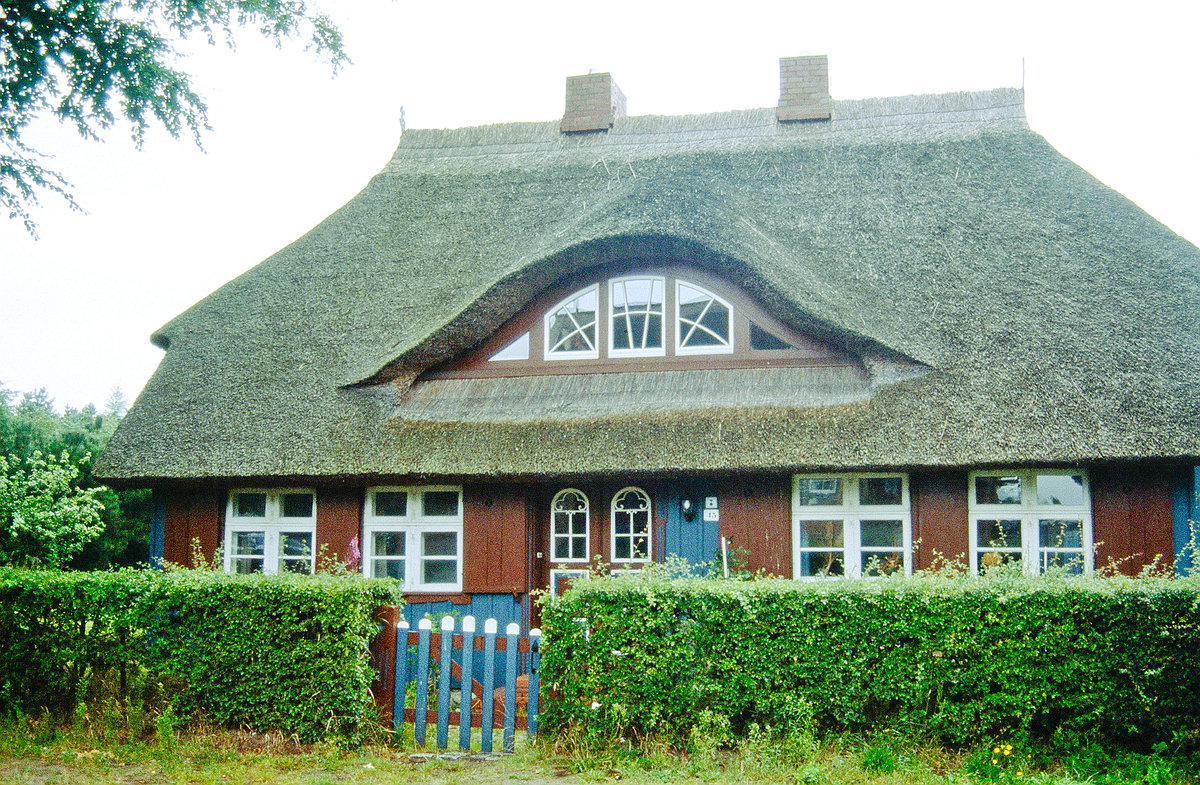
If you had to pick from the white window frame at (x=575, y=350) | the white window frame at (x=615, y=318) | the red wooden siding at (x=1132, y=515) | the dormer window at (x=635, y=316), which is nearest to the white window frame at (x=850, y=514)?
the red wooden siding at (x=1132, y=515)

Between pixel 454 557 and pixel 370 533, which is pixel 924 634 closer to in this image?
pixel 454 557

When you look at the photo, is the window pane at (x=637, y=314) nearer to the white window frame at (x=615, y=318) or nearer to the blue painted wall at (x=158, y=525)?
the white window frame at (x=615, y=318)

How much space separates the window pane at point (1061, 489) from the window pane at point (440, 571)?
653cm

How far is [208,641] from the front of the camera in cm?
746

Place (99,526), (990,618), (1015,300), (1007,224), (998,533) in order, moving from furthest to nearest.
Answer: (99,526) → (1007,224) → (1015,300) → (998,533) → (990,618)

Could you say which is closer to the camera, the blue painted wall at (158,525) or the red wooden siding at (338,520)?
the red wooden siding at (338,520)

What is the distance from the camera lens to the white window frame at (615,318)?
452 inches

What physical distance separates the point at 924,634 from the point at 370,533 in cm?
708

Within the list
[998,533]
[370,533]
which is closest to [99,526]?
[370,533]

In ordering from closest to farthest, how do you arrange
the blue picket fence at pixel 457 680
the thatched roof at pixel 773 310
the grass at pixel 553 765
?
the grass at pixel 553 765 → the blue picket fence at pixel 457 680 → the thatched roof at pixel 773 310

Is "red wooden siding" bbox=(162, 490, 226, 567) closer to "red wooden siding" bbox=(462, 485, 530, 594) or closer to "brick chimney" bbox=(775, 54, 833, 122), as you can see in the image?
"red wooden siding" bbox=(462, 485, 530, 594)

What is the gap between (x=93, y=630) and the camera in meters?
7.79

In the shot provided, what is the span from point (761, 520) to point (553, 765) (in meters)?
4.61

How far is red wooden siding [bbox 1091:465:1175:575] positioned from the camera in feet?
31.8
